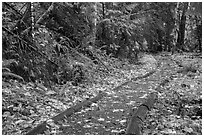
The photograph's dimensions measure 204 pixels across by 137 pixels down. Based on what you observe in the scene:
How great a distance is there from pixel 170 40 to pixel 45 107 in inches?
1050

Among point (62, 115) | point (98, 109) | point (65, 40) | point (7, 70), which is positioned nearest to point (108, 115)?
point (98, 109)

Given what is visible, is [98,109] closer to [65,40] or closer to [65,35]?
[65,40]

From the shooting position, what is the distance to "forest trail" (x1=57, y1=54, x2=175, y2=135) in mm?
6008

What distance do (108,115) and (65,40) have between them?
6.42 m

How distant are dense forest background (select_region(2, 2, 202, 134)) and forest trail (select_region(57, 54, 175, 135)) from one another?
1.90 meters

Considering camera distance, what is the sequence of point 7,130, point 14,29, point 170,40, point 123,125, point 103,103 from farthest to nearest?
point 170,40 < point 14,29 < point 103,103 < point 123,125 < point 7,130

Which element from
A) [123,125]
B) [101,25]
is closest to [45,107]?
[123,125]

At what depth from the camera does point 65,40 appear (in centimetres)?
1279

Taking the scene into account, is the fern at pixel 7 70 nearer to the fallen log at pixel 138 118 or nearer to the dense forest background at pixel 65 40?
the dense forest background at pixel 65 40

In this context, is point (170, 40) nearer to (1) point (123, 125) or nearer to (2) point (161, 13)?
A: (2) point (161, 13)

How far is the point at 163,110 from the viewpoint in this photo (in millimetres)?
7770

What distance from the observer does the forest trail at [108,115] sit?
6.01 metres

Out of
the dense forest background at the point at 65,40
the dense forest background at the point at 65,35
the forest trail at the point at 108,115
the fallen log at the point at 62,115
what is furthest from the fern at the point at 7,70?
the forest trail at the point at 108,115

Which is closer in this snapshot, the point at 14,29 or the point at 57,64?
the point at 14,29
